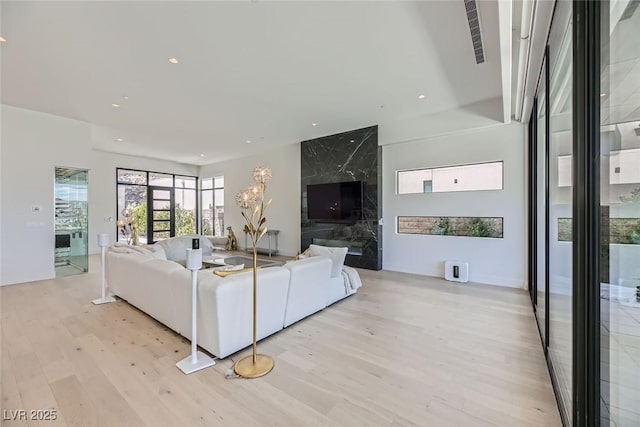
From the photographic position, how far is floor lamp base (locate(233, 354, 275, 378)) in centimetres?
225

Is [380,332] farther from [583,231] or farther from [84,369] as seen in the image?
[84,369]

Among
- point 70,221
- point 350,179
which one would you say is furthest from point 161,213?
point 350,179

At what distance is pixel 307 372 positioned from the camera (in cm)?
230

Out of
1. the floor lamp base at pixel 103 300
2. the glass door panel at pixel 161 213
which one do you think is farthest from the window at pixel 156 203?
the floor lamp base at pixel 103 300

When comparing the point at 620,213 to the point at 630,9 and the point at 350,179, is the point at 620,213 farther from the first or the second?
the point at 350,179

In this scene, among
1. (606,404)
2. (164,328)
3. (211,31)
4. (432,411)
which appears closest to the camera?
(606,404)

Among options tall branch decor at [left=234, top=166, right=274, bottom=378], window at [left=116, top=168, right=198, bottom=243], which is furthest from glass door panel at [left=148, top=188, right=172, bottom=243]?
tall branch decor at [left=234, top=166, right=274, bottom=378]

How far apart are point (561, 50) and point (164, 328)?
14.8 feet

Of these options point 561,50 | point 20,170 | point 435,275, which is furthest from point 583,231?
point 20,170

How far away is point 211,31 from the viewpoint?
289 cm

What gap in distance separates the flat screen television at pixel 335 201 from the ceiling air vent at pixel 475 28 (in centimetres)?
352

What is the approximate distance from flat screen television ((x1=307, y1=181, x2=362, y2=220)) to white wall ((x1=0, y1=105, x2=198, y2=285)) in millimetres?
5106

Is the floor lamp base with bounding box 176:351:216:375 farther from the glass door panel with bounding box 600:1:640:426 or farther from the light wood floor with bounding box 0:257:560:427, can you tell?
the glass door panel with bounding box 600:1:640:426

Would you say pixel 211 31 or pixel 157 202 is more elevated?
pixel 211 31
